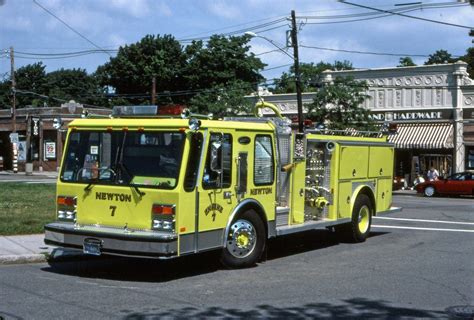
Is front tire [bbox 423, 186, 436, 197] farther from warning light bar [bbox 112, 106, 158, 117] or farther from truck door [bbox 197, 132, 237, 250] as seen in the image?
warning light bar [bbox 112, 106, 158, 117]

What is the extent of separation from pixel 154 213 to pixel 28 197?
13.5m

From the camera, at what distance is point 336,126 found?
36219 millimetres

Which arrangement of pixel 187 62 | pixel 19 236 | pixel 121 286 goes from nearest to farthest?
1. pixel 121 286
2. pixel 19 236
3. pixel 187 62

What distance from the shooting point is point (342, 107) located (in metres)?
37.3

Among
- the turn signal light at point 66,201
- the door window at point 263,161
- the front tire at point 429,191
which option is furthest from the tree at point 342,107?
the turn signal light at point 66,201

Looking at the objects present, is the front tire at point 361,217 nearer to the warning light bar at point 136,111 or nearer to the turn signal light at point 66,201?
the warning light bar at point 136,111

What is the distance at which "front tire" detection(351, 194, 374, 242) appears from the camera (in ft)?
45.3

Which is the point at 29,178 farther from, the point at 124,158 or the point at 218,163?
the point at 218,163

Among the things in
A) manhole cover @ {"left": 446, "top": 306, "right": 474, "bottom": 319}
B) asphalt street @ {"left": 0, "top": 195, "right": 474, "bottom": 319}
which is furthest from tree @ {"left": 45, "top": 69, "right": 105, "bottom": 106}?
manhole cover @ {"left": 446, "top": 306, "right": 474, "bottom": 319}

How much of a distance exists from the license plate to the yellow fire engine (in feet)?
0.05

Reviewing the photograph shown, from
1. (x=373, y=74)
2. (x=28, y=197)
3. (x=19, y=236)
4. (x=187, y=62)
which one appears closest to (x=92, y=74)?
(x=187, y=62)

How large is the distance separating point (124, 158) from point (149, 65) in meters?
50.6

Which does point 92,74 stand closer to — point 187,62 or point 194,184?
point 187,62

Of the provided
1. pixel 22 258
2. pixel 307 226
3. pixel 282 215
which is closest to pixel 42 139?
pixel 22 258
